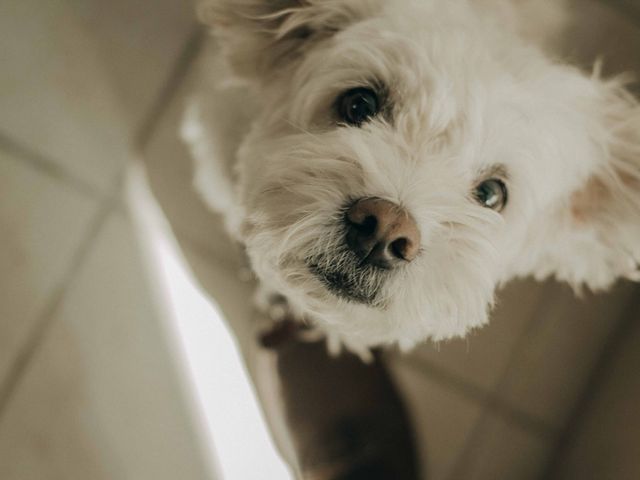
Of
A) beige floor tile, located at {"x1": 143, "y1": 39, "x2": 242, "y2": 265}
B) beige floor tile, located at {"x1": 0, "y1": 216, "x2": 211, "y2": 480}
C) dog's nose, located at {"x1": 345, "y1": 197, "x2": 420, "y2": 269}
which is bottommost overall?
beige floor tile, located at {"x1": 0, "y1": 216, "x2": 211, "y2": 480}

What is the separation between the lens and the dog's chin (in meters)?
0.86

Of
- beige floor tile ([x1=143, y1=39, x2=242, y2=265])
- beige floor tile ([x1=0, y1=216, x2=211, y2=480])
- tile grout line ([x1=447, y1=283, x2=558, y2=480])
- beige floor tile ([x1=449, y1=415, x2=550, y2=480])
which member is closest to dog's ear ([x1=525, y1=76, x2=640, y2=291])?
tile grout line ([x1=447, y1=283, x2=558, y2=480])

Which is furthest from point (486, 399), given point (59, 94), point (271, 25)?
point (59, 94)

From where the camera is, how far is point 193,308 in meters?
1.50

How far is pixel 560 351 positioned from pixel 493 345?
0.66 feet

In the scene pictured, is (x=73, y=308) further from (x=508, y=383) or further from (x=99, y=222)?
(x=508, y=383)

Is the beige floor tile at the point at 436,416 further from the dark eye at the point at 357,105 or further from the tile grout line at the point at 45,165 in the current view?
the tile grout line at the point at 45,165

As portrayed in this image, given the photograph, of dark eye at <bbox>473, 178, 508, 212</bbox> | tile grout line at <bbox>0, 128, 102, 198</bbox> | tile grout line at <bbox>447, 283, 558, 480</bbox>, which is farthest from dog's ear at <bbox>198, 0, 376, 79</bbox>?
tile grout line at <bbox>447, 283, 558, 480</bbox>

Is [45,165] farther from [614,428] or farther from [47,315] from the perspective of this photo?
[614,428]

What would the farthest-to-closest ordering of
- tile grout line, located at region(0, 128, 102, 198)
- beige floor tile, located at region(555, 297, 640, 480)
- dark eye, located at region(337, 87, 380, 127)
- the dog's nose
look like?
tile grout line, located at region(0, 128, 102, 198), beige floor tile, located at region(555, 297, 640, 480), dark eye, located at region(337, 87, 380, 127), the dog's nose

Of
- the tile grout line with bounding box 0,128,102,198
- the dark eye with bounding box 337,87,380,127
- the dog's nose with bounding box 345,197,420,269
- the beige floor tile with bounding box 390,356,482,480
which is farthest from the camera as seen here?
the beige floor tile with bounding box 390,356,482,480

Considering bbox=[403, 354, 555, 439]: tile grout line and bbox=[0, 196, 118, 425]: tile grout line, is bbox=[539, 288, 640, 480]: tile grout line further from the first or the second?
bbox=[0, 196, 118, 425]: tile grout line

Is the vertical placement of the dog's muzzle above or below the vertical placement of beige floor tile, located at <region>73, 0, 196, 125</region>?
below

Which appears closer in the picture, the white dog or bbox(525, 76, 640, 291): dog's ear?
the white dog
